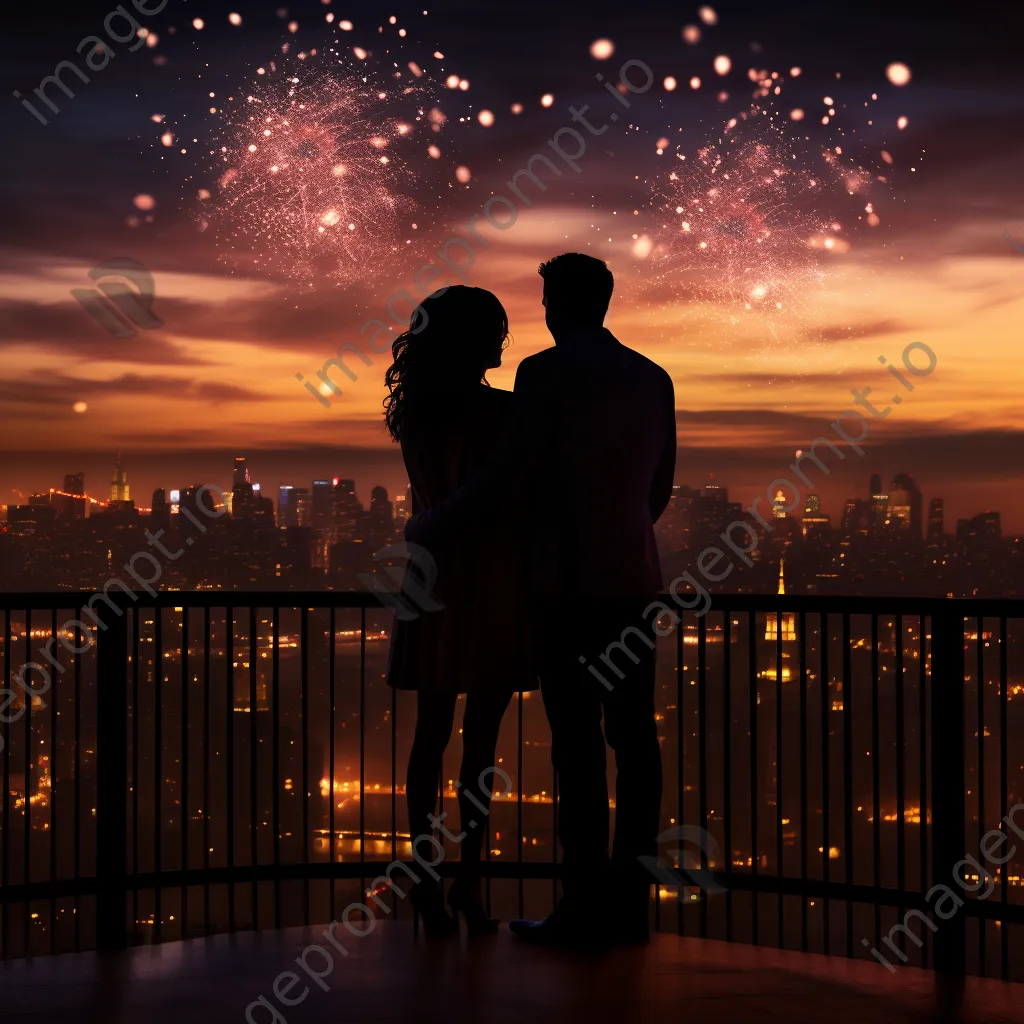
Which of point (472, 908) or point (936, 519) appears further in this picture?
point (936, 519)

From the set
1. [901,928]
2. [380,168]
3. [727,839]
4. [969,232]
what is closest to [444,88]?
[380,168]

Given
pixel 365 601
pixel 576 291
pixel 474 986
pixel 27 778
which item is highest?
pixel 576 291

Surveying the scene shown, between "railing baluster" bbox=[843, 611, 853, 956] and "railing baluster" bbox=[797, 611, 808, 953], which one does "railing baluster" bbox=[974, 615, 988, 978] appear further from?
"railing baluster" bbox=[797, 611, 808, 953]

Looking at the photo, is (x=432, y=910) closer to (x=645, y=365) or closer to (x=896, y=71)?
(x=645, y=365)

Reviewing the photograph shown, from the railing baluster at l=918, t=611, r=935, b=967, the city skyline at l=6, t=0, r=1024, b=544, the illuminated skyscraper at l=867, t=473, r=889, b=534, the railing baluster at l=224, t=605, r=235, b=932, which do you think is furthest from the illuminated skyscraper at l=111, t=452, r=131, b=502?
the railing baluster at l=918, t=611, r=935, b=967

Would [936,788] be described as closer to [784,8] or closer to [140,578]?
[140,578]


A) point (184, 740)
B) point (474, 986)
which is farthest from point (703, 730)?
point (184, 740)
